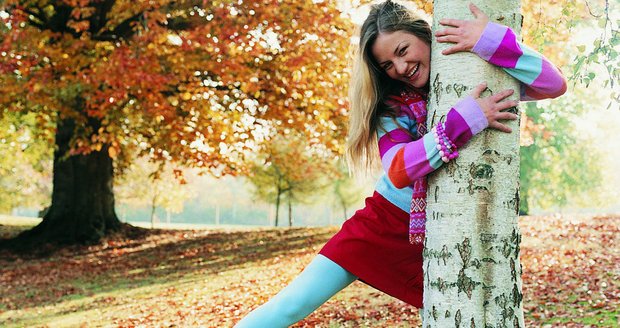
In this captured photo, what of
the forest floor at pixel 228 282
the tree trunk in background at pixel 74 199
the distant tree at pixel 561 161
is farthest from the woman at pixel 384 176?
the distant tree at pixel 561 161

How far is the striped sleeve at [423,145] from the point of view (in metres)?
2.27

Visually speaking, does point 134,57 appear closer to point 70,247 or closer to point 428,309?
point 70,247

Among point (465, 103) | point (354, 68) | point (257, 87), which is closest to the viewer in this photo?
point (465, 103)

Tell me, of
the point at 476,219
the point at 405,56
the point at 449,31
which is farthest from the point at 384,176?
the point at 449,31

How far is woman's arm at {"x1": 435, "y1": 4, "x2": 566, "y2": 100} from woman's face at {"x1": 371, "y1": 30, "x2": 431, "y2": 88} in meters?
0.23

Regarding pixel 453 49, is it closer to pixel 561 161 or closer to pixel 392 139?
pixel 392 139

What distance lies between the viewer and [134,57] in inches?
434

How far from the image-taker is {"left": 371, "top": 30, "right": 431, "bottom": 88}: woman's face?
265 centimetres

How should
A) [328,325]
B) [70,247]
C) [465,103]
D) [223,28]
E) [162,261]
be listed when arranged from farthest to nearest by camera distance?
[70,247] < [162,261] < [223,28] < [328,325] < [465,103]

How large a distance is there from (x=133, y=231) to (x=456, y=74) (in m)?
16.9

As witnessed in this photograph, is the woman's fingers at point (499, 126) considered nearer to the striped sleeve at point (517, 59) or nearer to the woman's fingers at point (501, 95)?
the woman's fingers at point (501, 95)

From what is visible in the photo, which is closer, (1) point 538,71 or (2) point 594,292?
(1) point 538,71

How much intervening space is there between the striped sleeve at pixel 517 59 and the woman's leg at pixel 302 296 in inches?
44.0

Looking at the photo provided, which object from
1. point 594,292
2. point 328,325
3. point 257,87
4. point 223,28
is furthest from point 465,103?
point 257,87
